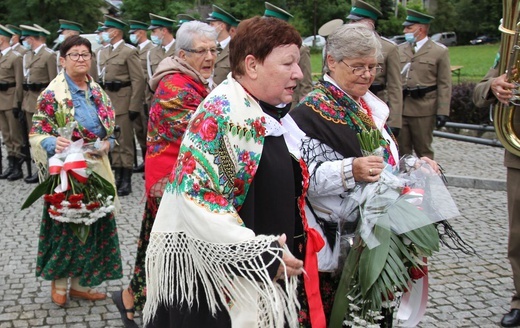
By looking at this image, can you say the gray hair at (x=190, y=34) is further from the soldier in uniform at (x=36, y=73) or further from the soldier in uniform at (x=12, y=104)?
the soldier in uniform at (x=12, y=104)

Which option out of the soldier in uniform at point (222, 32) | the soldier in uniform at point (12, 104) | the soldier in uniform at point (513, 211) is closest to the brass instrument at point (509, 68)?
the soldier in uniform at point (513, 211)

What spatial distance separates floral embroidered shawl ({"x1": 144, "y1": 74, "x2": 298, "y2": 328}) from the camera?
7.64 ft

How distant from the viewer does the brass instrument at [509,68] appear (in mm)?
4164

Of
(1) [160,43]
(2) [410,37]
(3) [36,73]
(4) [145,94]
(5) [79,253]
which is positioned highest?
(2) [410,37]

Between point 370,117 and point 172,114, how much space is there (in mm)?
1213

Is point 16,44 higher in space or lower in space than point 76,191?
higher

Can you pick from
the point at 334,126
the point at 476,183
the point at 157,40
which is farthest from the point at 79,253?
the point at 157,40

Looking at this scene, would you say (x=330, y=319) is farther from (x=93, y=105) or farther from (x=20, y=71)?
(x=20, y=71)

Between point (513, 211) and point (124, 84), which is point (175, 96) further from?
point (124, 84)

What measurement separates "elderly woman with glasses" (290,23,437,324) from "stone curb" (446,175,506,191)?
5.63 m

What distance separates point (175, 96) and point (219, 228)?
1.71 metres

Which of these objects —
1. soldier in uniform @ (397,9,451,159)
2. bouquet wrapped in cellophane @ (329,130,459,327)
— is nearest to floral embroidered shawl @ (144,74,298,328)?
bouquet wrapped in cellophane @ (329,130,459,327)

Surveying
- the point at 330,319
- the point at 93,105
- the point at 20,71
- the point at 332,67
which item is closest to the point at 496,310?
the point at 330,319

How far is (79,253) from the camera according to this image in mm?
5000
